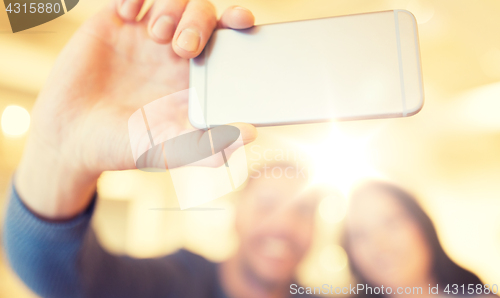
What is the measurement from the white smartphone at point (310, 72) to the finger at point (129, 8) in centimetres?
11

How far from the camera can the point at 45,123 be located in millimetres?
376

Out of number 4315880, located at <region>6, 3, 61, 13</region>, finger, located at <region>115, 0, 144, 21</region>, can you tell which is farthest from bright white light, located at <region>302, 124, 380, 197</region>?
number 4315880, located at <region>6, 3, 61, 13</region>

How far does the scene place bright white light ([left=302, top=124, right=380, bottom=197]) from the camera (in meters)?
0.51

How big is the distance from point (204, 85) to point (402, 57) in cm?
24

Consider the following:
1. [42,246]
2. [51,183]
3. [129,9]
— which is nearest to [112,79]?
[129,9]

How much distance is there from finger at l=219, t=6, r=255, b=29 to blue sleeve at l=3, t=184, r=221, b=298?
15.1 inches

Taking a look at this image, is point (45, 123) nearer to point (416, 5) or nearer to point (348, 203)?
point (348, 203)

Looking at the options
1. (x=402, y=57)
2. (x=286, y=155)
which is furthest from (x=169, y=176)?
(x=402, y=57)

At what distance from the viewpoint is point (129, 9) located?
34 cm

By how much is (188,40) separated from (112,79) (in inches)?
5.2

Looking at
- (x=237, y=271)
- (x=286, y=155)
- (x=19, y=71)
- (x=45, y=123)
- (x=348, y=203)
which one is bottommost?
(x=237, y=271)

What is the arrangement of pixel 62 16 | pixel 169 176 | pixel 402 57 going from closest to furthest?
pixel 402 57, pixel 62 16, pixel 169 176

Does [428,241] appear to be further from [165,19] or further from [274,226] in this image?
[165,19]

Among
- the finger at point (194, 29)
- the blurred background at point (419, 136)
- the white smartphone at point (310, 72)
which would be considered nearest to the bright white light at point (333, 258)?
the blurred background at point (419, 136)
